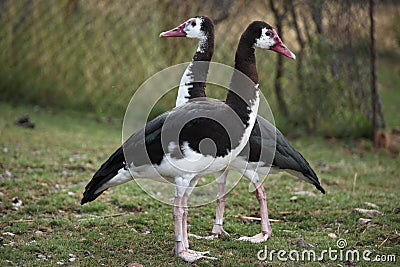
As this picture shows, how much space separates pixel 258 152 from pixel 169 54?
4.90 meters

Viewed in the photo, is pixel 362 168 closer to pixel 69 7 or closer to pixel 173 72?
pixel 173 72

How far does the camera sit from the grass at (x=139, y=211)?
5.04 m

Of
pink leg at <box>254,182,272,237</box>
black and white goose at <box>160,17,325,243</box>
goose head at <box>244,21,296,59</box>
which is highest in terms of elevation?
goose head at <box>244,21,296,59</box>

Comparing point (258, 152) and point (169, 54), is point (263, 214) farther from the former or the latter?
point (169, 54)

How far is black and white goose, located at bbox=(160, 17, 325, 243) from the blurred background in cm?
363

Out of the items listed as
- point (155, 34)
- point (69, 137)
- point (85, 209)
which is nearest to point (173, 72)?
point (155, 34)

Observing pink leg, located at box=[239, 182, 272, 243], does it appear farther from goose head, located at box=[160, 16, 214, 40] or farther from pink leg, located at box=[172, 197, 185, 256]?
goose head, located at box=[160, 16, 214, 40]

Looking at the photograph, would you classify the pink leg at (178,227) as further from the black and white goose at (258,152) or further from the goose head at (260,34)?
the goose head at (260,34)

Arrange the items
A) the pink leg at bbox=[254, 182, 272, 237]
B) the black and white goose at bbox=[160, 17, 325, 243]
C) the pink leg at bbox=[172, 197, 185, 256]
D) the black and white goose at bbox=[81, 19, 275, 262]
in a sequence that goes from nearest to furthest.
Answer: the black and white goose at bbox=[81, 19, 275, 262] < the pink leg at bbox=[172, 197, 185, 256] < the black and white goose at bbox=[160, 17, 325, 243] < the pink leg at bbox=[254, 182, 272, 237]

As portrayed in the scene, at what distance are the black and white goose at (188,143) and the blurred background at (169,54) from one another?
4466 mm

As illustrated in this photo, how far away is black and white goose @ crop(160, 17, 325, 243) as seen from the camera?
5.39m

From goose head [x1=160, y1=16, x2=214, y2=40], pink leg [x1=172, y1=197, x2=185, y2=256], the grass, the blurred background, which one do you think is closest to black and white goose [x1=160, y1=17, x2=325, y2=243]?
goose head [x1=160, y1=16, x2=214, y2=40]

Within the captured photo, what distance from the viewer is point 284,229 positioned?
5.85m

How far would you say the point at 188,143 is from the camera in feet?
15.8
